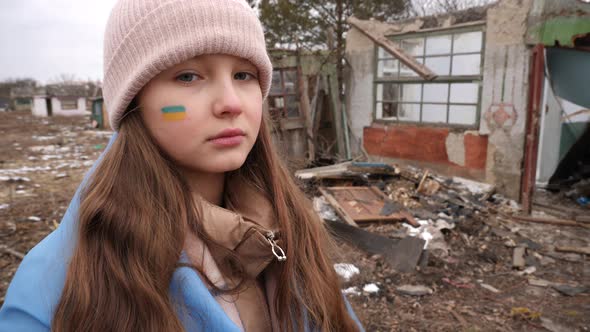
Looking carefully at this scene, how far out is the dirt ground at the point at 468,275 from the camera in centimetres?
335

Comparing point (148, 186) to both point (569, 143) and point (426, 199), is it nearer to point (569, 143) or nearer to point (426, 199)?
point (426, 199)

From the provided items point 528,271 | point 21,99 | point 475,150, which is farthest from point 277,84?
point 21,99

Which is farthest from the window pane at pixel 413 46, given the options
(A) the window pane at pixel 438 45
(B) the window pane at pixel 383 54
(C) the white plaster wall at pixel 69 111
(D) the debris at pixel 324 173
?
(C) the white plaster wall at pixel 69 111

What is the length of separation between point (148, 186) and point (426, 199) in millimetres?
5600

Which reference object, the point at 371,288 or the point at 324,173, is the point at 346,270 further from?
the point at 324,173

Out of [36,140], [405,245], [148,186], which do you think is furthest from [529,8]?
[36,140]

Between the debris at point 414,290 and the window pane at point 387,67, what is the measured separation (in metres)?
4.98

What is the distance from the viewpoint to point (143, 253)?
91cm

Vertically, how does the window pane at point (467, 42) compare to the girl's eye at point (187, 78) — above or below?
above

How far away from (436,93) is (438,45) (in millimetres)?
843

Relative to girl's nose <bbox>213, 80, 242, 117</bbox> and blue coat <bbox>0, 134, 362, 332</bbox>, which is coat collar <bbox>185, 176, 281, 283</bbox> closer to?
blue coat <bbox>0, 134, 362, 332</bbox>

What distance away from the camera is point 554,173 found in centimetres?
781

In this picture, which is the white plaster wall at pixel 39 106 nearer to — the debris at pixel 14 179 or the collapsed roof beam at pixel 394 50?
the debris at pixel 14 179

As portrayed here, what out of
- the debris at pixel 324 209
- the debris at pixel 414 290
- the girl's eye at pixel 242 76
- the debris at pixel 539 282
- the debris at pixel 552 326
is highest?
the girl's eye at pixel 242 76
